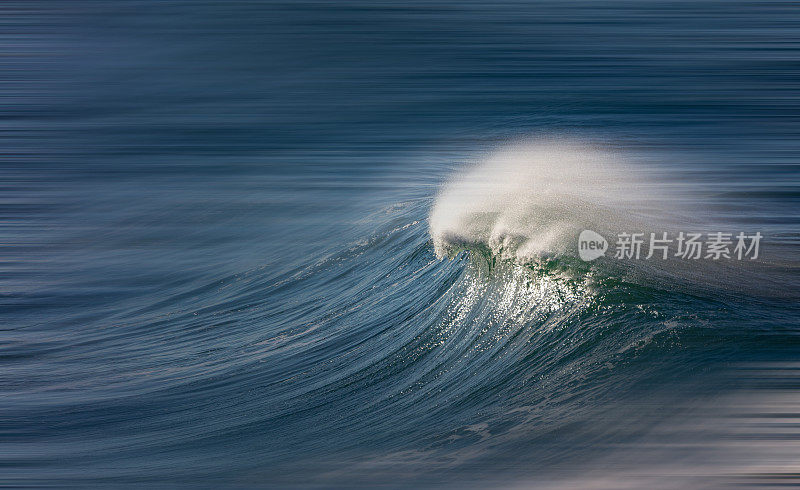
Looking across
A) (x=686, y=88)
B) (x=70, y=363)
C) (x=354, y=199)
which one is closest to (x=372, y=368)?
(x=70, y=363)

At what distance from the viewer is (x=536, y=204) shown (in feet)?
18.9

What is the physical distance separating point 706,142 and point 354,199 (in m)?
4.05

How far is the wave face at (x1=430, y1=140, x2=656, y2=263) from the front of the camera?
5488 mm

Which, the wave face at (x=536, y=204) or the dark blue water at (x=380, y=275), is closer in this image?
the dark blue water at (x=380, y=275)

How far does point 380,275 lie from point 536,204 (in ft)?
5.08

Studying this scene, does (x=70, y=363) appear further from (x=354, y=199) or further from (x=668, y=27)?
(x=668, y=27)

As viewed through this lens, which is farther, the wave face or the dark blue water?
the wave face

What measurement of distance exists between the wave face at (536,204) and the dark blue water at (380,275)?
202mm

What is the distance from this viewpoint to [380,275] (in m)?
6.50

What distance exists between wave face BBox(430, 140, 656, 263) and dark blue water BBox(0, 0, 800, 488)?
0.66 feet

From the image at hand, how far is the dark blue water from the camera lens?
392 cm

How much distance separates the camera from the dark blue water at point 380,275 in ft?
12.9

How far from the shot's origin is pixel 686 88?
10.3 metres

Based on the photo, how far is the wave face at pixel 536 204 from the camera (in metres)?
5.49
